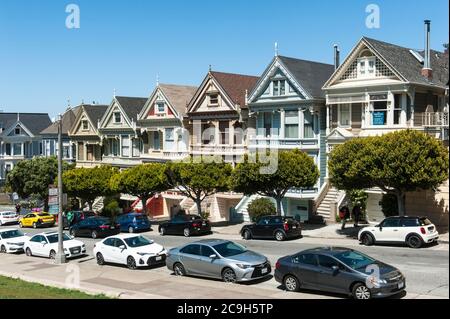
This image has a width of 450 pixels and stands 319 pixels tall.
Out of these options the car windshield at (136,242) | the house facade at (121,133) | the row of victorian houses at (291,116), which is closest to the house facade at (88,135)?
the row of victorian houses at (291,116)

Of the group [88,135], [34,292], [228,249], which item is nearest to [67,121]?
[88,135]

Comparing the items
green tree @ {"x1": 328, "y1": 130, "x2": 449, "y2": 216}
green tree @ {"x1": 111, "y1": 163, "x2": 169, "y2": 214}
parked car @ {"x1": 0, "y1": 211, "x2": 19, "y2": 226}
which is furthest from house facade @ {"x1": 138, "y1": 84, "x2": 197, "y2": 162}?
green tree @ {"x1": 328, "y1": 130, "x2": 449, "y2": 216}

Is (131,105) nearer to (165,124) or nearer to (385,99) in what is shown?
(165,124)

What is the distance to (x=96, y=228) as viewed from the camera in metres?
40.1

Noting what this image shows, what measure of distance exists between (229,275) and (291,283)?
2649 millimetres

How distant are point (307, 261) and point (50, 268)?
14.1 metres

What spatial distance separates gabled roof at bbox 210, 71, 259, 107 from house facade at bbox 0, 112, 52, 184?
39.2 metres

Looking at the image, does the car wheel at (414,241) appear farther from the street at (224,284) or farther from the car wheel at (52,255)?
the car wheel at (52,255)

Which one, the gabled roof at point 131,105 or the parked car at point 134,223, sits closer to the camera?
the parked car at point 134,223

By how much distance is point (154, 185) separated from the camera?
45.8 m

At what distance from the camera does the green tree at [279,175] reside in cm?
3619

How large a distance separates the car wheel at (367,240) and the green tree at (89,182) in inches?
1085

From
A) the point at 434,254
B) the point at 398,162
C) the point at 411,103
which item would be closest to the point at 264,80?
the point at 411,103
